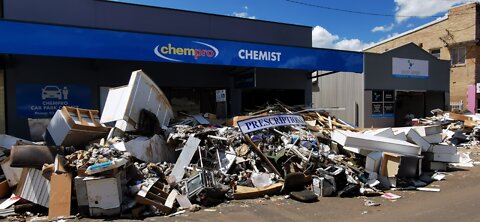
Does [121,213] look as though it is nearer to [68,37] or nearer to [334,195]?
[334,195]

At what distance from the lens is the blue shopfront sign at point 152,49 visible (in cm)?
1006

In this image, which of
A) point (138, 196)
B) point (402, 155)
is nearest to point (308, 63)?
point (402, 155)

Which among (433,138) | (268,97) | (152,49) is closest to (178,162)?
(152,49)

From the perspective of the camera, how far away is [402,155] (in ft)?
32.8

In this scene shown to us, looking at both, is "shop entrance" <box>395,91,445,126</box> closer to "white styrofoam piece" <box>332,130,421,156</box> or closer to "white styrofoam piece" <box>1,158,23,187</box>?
"white styrofoam piece" <box>332,130,421,156</box>

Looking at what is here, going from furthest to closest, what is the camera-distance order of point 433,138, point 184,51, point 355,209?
1. point 184,51
2. point 433,138
3. point 355,209

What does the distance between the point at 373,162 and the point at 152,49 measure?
7.24 meters

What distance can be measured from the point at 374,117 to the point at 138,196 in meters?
17.1

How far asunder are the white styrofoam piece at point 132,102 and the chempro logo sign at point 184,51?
132cm

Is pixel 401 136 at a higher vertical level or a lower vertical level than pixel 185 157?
higher

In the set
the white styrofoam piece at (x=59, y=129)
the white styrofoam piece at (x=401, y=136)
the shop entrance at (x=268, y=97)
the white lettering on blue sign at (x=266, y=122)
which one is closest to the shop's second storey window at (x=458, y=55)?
the shop entrance at (x=268, y=97)

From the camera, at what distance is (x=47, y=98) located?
12.6 metres

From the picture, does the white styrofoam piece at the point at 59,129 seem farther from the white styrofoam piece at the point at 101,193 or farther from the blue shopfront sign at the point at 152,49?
the white styrofoam piece at the point at 101,193

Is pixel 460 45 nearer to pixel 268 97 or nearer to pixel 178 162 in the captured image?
pixel 268 97
